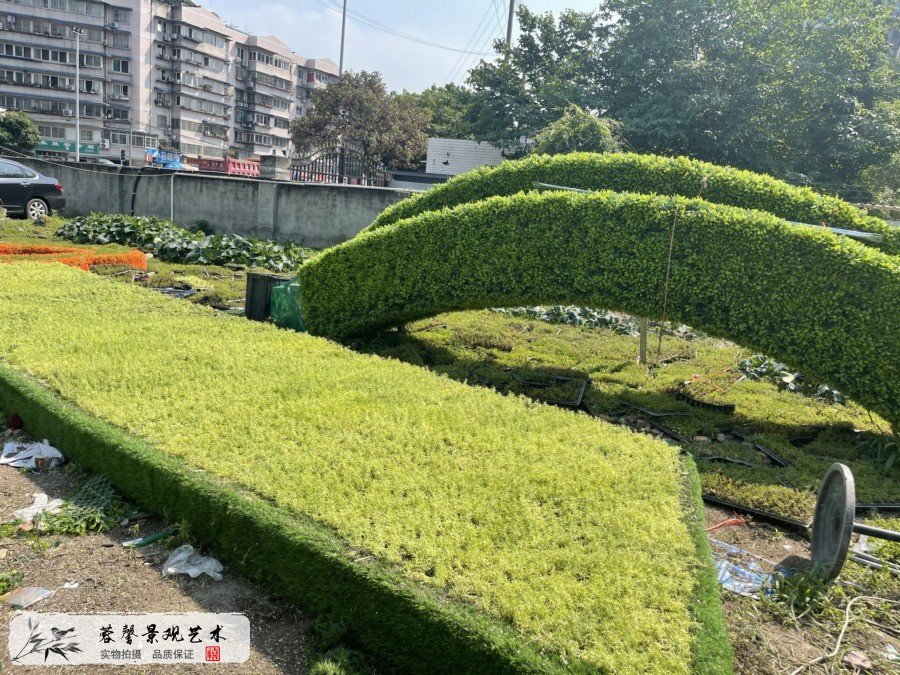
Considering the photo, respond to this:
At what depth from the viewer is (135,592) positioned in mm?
3426

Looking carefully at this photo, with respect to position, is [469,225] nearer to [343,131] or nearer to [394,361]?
[394,361]

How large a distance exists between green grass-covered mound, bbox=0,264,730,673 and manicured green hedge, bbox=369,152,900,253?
10.5 ft

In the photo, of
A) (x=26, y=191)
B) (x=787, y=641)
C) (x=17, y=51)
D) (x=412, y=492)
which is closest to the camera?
(x=787, y=641)

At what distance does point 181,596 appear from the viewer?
11.2 feet

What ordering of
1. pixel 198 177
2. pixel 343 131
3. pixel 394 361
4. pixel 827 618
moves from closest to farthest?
pixel 827 618 → pixel 394 361 → pixel 198 177 → pixel 343 131

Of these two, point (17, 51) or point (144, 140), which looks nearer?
point (17, 51)

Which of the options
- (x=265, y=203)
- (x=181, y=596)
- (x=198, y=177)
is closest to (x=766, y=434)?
(x=181, y=596)

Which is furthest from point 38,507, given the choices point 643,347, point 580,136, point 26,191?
point 580,136

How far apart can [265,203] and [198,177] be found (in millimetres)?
2509

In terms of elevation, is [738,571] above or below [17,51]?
below

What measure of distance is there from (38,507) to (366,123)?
130 feet

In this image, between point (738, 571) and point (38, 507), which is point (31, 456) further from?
point (738, 571)

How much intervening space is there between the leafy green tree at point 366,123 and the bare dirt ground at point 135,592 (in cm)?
3743

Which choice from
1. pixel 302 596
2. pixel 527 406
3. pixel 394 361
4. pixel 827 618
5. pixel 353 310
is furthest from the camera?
pixel 353 310
